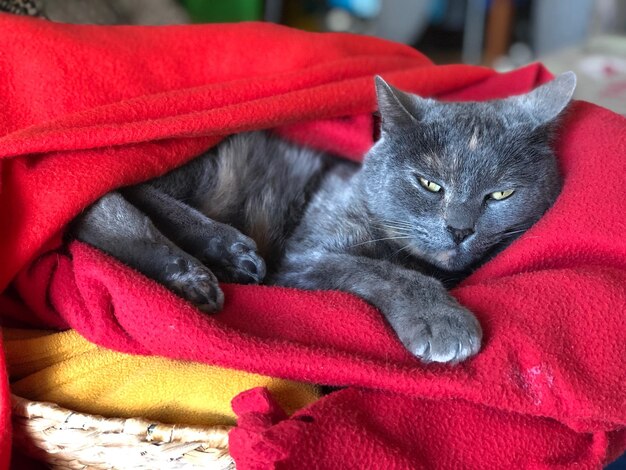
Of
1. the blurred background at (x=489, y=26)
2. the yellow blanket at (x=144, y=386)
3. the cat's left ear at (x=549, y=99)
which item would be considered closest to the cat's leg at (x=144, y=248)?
the yellow blanket at (x=144, y=386)

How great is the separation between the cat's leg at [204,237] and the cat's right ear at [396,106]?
0.36 meters

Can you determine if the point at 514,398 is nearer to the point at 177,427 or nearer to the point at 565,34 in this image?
the point at 177,427

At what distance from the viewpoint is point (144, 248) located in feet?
3.48

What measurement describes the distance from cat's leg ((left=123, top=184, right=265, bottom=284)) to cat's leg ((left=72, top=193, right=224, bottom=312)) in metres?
0.07

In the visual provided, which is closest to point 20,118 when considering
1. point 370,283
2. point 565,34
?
point 370,283

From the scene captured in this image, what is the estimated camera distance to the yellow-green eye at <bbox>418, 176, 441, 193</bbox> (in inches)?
46.5

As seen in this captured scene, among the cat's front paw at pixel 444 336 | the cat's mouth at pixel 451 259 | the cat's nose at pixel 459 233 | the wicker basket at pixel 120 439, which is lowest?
the wicker basket at pixel 120 439

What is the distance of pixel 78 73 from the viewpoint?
124 centimetres

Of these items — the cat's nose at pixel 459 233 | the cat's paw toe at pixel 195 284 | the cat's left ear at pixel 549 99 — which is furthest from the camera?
the cat's left ear at pixel 549 99

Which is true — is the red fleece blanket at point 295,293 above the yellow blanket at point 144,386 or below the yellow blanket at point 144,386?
above

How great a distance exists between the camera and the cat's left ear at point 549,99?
48.4 inches

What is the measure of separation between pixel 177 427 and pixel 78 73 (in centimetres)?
73

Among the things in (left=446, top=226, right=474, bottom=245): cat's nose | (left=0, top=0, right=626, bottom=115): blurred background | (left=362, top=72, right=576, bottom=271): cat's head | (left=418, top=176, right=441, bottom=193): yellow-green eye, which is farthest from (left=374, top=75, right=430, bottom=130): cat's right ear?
(left=0, top=0, right=626, bottom=115): blurred background

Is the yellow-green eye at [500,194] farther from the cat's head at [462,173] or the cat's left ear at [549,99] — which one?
the cat's left ear at [549,99]
